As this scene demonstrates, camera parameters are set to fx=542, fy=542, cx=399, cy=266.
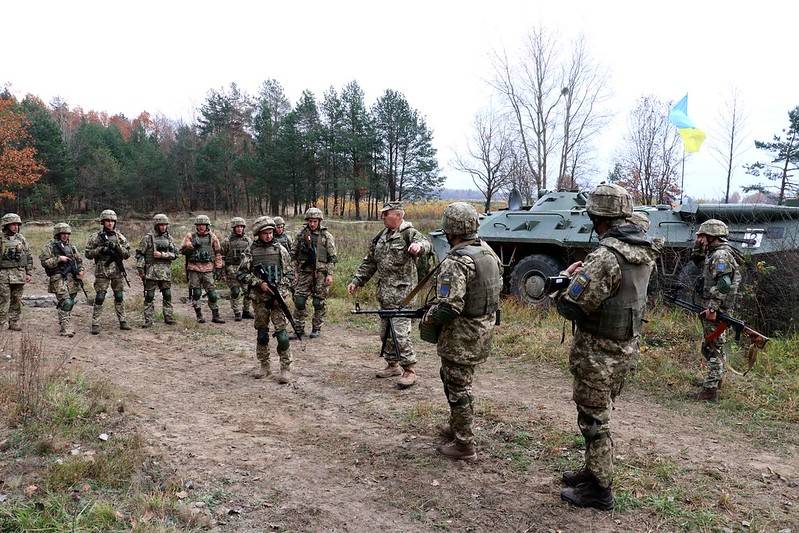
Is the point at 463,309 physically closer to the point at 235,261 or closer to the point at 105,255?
the point at 105,255

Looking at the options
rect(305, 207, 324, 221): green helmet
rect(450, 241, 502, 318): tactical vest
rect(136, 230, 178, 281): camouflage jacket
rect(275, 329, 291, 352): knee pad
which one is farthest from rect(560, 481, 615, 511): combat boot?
rect(136, 230, 178, 281): camouflage jacket

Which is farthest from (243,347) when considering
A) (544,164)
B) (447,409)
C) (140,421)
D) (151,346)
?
(544,164)

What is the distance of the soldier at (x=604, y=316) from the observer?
125 inches

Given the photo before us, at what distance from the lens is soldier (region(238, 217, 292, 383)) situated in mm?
5918

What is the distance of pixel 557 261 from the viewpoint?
10078 millimetres

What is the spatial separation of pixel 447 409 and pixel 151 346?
4722mm

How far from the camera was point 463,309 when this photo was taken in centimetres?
382

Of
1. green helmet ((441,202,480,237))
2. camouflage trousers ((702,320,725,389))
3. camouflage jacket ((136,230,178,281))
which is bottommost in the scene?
camouflage trousers ((702,320,725,389))

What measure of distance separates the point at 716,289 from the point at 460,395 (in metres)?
3.21

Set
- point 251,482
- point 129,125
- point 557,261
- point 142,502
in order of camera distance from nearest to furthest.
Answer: point 142,502 → point 251,482 → point 557,261 → point 129,125

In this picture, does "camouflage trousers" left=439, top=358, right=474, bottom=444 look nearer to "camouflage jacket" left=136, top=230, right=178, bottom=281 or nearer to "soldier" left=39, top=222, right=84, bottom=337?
"camouflage jacket" left=136, top=230, right=178, bottom=281

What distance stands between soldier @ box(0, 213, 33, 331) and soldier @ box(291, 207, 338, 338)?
403cm

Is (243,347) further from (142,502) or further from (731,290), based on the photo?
(731,290)

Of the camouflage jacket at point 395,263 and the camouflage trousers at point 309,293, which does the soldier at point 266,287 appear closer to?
the camouflage jacket at point 395,263
